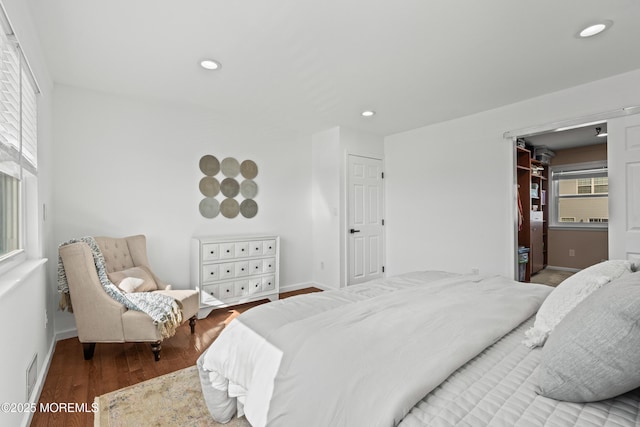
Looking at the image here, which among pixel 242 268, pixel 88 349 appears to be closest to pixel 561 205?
pixel 242 268

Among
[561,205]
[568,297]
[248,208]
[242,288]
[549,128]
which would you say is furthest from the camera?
[561,205]

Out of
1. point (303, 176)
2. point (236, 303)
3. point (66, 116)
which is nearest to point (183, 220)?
point (236, 303)

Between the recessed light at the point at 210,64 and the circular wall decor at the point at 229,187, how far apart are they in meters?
1.56

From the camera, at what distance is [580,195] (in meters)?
5.46

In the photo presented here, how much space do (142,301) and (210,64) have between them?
2.01 m

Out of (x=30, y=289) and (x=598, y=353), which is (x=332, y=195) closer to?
(x=30, y=289)

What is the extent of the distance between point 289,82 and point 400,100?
128 centimetres

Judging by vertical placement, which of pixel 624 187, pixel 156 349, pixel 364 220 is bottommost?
pixel 156 349

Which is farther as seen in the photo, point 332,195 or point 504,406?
point 332,195

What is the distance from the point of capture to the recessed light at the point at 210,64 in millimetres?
2484

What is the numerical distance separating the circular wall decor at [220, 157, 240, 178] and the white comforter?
103 inches

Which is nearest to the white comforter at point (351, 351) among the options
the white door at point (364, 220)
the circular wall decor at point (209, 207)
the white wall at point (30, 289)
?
the white wall at point (30, 289)

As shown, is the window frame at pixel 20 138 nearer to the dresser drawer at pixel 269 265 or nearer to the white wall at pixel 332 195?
the dresser drawer at pixel 269 265

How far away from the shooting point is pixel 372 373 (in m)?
0.96
